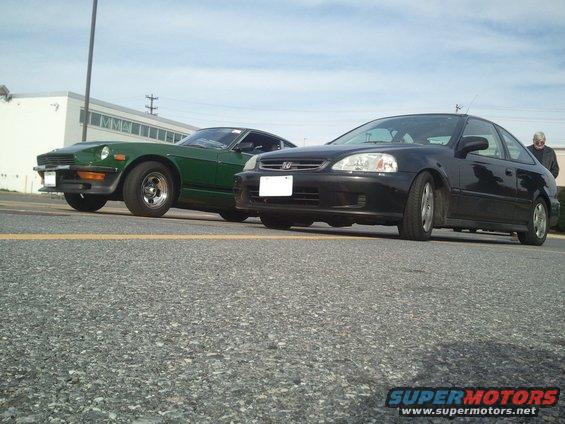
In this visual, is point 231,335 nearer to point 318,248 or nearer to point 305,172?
point 318,248

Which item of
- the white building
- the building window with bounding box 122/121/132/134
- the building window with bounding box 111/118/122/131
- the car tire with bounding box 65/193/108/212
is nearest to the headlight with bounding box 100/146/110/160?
the car tire with bounding box 65/193/108/212

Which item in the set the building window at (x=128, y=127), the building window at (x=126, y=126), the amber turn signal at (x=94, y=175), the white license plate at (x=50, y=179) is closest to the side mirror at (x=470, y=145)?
the amber turn signal at (x=94, y=175)

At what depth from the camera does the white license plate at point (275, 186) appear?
519 cm

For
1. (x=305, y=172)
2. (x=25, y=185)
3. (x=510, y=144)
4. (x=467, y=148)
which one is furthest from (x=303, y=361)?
(x=25, y=185)

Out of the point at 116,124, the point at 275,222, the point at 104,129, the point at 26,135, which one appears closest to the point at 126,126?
the point at 116,124

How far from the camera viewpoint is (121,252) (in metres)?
2.68

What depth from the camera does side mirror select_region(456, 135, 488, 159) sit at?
5449 millimetres

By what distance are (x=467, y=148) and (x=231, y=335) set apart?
15.6ft

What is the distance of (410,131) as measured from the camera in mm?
5824

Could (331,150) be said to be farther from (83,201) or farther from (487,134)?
(83,201)

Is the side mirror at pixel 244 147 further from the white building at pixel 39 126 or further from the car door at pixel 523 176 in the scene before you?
the white building at pixel 39 126

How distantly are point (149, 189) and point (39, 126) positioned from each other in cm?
3012

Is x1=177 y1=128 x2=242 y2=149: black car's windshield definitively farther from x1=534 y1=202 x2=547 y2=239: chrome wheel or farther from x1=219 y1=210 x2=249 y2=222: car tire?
x1=534 y1=202 x2=547 y2=239: chrome wheel

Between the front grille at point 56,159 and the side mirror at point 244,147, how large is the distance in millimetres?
2231
